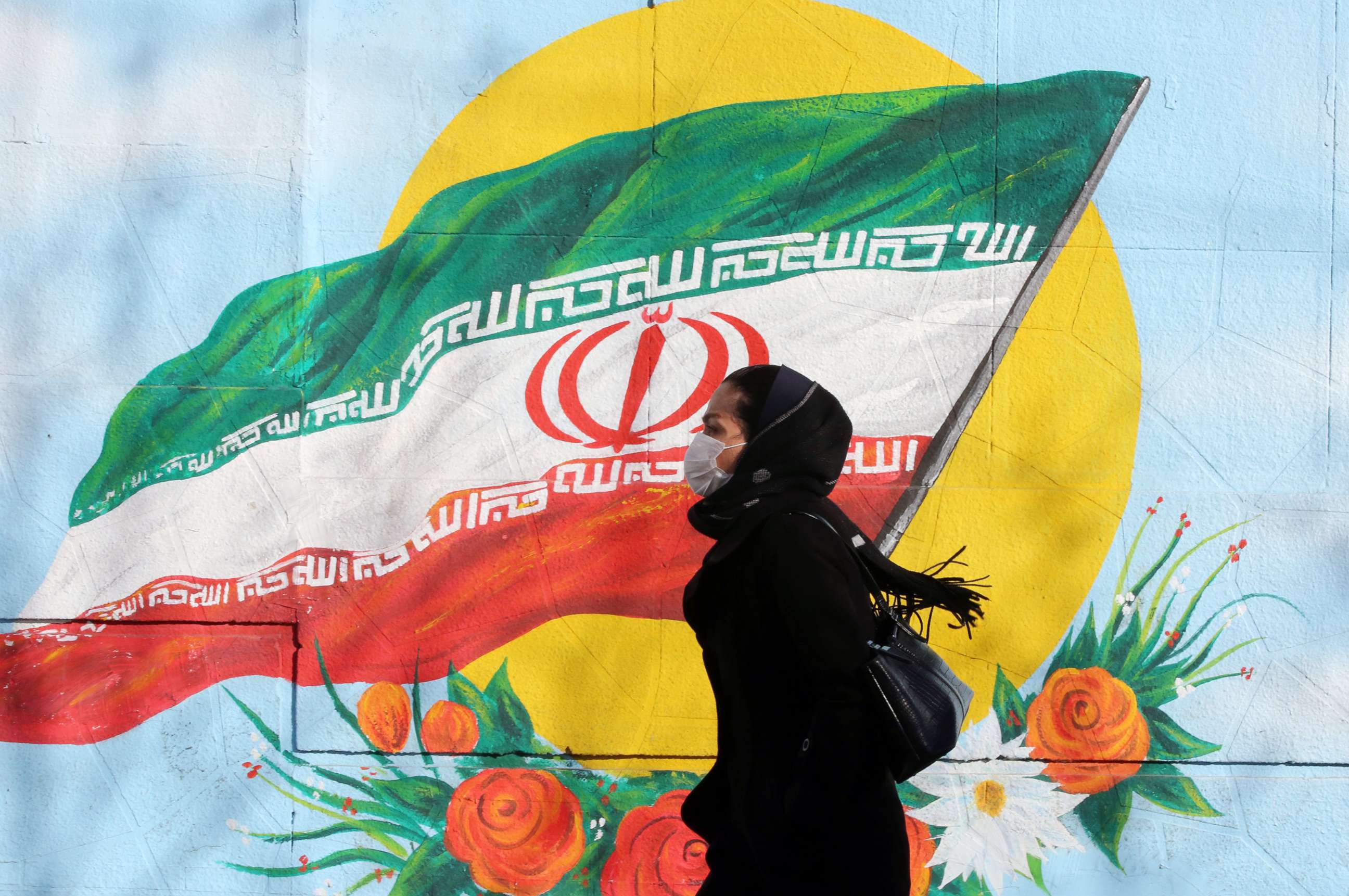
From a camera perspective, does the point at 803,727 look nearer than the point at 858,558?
Yes

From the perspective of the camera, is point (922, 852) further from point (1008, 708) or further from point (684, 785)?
point (684, 785)

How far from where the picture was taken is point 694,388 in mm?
3561

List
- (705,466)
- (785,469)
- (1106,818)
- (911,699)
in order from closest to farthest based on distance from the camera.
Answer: (911,699), (785,469), (705,466), (1106,818)

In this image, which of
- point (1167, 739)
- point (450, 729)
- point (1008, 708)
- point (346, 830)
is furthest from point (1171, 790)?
point (346, 830)

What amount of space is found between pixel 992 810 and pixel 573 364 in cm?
201

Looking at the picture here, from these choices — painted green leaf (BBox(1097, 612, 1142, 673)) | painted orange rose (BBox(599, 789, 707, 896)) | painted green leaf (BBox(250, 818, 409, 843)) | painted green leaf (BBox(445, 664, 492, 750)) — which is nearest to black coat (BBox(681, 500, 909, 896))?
painted orange rose (BBox(599, 789, 707, 896))

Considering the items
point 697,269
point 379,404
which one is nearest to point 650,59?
point 697,269

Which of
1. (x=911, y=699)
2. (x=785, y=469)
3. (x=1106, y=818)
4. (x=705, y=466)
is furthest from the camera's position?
(x=1106, y=818)

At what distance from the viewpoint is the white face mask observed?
264 cm

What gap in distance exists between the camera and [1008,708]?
3.53m

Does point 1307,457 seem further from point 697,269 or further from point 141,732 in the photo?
point 141,732

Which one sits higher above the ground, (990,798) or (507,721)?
(507,721)

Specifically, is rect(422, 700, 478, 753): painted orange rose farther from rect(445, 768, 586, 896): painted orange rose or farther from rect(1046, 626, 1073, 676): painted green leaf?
rect(1046, 626, 1073, 676): painted green leaf

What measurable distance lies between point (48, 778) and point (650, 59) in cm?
313
